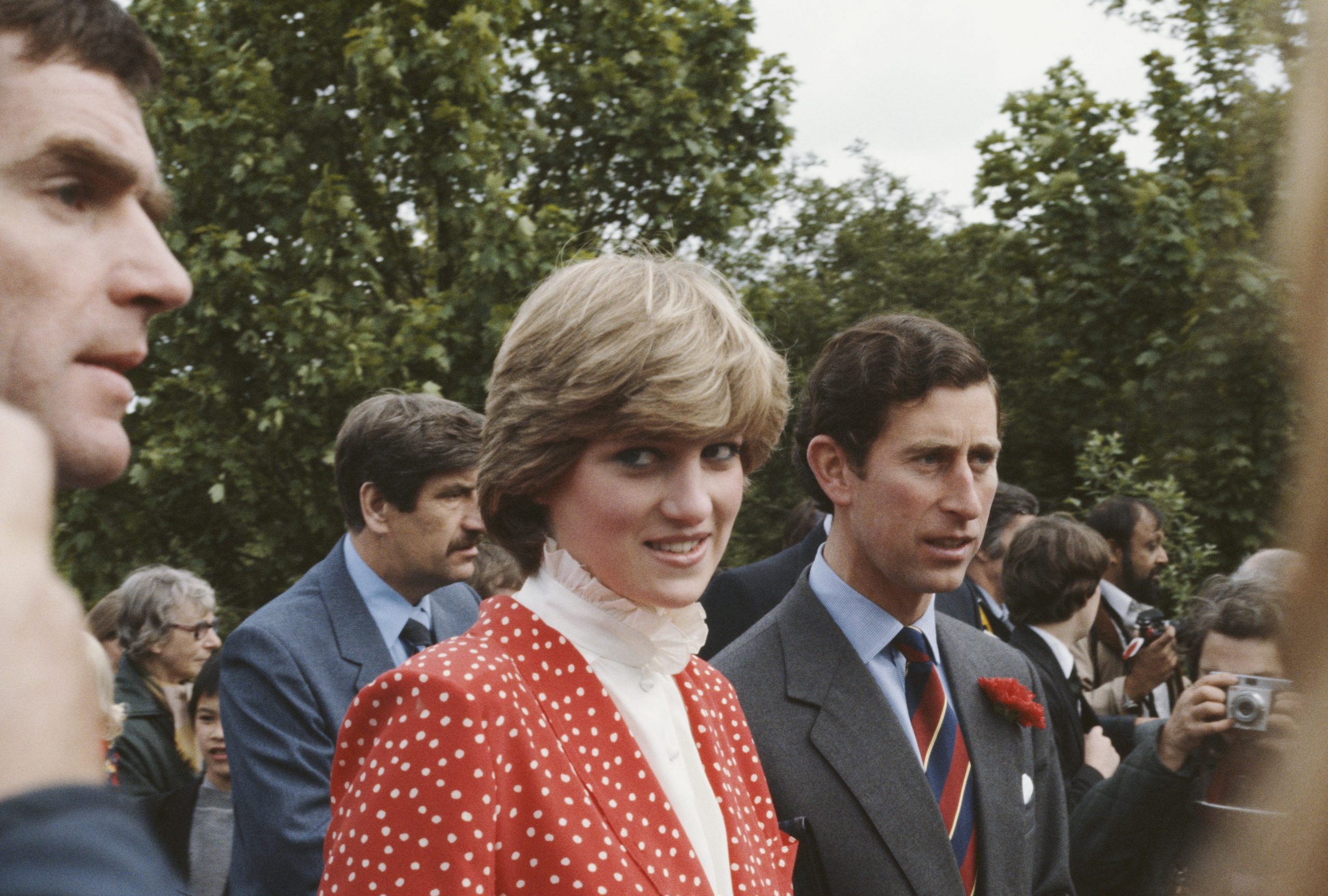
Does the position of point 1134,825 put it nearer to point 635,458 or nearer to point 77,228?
point 635,458

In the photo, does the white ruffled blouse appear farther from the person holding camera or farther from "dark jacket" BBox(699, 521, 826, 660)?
"dark jacket" BBox(699, 521, 826, 660)

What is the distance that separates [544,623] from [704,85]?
1480 centimetres

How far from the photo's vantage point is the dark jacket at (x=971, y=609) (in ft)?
19.1

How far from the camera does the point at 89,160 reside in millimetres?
1215

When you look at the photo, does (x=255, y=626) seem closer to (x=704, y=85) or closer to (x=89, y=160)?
(x=89, y=160)

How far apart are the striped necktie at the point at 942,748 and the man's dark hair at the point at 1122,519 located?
4861 mm

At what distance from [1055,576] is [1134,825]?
195cm

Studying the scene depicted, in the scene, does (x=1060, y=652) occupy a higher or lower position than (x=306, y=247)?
lower

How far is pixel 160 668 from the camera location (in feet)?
19.2

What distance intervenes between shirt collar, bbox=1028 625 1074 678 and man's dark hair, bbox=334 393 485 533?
243 cm

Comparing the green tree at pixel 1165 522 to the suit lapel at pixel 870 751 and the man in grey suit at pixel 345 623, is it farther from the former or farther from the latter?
the suit lapel at pixel 870 751

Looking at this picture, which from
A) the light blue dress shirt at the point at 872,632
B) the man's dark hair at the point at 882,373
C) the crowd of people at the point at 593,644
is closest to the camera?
the crowd of people at the point at 593,644

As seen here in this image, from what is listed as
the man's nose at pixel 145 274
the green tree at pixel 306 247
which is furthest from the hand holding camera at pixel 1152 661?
the green tree at pixel 306 247

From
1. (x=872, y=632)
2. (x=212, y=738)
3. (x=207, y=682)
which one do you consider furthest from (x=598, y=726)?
(x=207, y=682)
